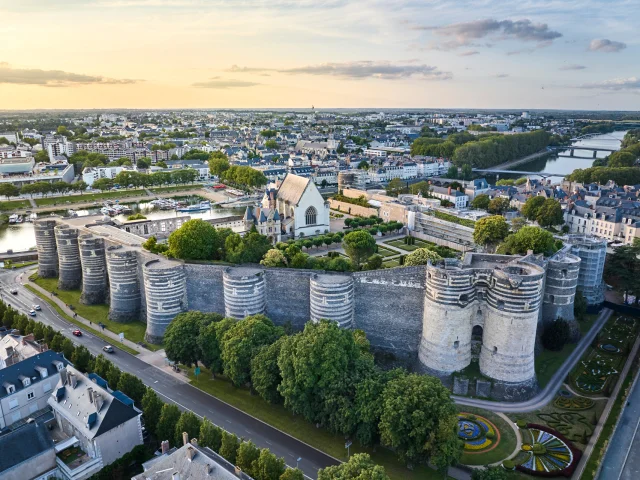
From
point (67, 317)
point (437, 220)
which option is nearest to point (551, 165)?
point (437, 220)

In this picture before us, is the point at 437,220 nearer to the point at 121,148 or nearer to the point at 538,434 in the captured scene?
the point at 538,434

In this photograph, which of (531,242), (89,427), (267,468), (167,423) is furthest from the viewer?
(531,242)

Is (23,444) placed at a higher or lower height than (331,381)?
lower

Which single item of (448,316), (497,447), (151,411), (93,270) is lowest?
(497,447)

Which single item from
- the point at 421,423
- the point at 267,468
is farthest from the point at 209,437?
the point at 421,423

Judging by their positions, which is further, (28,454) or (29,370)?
(29,370)

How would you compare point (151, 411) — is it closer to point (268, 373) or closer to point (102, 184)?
point (268, 373)
